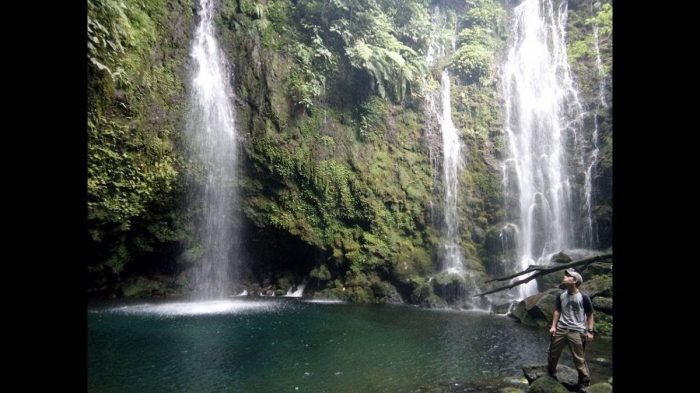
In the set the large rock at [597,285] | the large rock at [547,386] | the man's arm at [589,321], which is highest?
the man's arm at [589,321]

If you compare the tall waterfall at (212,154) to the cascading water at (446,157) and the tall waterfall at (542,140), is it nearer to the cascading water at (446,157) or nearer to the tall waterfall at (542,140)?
the cascading water at (446,157)

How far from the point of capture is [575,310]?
5605mm

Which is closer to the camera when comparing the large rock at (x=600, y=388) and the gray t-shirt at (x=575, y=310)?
the large rock at (x=600, y=388)

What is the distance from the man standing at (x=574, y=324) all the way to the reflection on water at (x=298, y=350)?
1317 millimetres

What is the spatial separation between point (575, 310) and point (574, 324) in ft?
0.66

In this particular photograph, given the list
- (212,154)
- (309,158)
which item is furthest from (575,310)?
(212,154)

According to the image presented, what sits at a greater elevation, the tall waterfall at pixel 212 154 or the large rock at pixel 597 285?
the tall waterfall at pixel 212 154

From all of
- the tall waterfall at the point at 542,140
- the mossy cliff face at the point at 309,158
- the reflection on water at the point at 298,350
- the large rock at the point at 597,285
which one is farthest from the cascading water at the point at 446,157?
the large rock at the point at 597,285

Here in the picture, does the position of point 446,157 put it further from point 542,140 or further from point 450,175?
point 542,140

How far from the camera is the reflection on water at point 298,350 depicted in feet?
21.2

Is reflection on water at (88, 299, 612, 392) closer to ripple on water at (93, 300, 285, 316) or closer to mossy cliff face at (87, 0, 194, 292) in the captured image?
ripple on water at (93, 300, 285, 316)

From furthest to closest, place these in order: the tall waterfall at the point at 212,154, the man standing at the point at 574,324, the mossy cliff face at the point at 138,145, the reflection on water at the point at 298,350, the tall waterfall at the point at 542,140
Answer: the tall waterfall at the point at 542,140 → the tall waterfall at the point at 212,154 → the mossy cliff face at the point at 138,145 → the reflection on water at the point at 298,350 → the man standing at the point at 574,324
